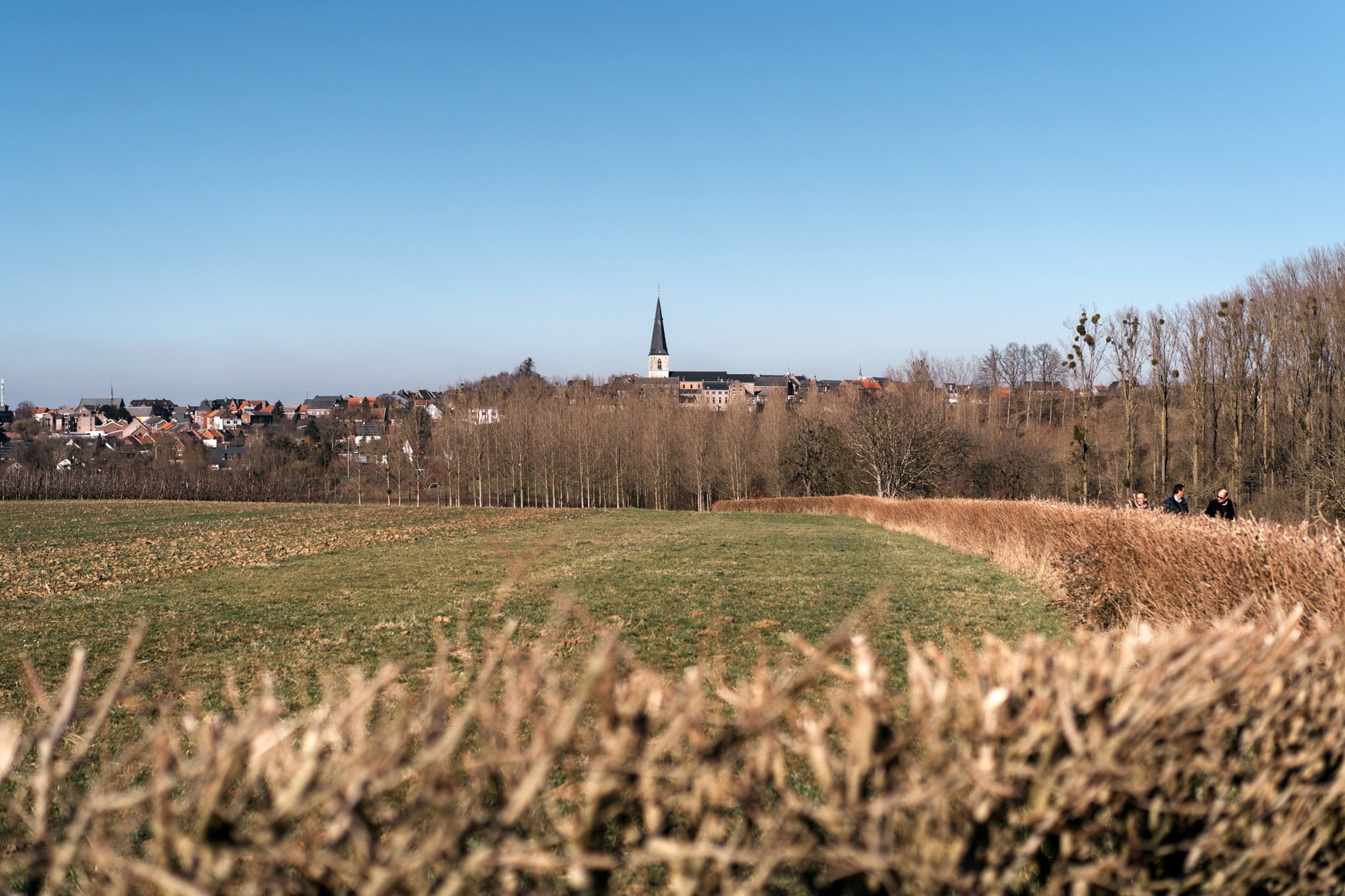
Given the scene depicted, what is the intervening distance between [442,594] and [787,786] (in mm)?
13200

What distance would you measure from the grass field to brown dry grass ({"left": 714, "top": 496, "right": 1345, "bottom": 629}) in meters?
0.71

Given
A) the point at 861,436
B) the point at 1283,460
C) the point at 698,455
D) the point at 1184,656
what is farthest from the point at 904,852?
the point at 698,455

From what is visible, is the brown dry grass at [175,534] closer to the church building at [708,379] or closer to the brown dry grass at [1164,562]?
the brown dry grass at [1164,562]

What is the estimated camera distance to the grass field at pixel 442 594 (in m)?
9.65

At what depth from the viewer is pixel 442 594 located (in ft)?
47.8

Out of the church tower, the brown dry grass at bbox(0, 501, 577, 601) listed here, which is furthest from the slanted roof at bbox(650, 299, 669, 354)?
the brown dry grass at bbox(0, 501, 577, 601)

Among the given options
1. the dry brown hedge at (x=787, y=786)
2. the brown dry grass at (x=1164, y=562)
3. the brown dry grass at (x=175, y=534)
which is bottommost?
the brown dry grass at (x=175, y=534)

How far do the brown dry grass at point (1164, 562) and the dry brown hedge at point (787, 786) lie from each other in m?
0.46

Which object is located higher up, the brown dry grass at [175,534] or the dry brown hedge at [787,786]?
the dry brown hedge at [787,786]

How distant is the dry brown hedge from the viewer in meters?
1.67

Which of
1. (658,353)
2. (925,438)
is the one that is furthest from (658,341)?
(925,438)

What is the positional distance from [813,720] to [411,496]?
74336 millimetres

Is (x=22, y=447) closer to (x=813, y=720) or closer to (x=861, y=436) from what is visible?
(x=861, y=436)

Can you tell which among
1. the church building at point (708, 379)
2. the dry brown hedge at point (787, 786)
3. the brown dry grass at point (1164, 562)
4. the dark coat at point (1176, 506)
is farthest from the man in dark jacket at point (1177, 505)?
the church building at point (708, 379)
